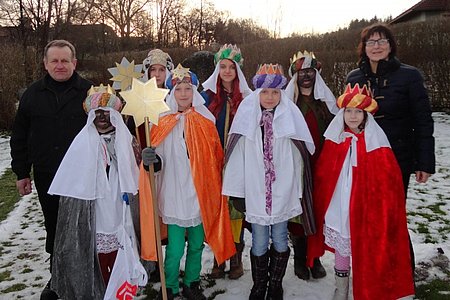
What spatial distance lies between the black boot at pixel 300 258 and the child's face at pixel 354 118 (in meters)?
1.27

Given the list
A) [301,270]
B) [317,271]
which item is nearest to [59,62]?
[301,270]

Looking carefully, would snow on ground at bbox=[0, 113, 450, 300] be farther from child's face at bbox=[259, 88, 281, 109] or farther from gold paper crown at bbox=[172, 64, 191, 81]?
gold paper crown at bbox=[172, 64, 191, 81]

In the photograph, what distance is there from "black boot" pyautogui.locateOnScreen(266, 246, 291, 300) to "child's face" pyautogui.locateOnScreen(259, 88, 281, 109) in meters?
A: 1.22

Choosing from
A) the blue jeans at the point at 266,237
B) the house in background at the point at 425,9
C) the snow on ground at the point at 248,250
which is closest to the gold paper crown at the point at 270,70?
the blue jeans at the point at 266,237

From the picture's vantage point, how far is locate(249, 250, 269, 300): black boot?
3.56 m

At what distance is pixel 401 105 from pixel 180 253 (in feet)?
7.33

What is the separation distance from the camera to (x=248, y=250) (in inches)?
190

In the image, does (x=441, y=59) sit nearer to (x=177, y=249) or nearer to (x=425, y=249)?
(x=425, y=249)

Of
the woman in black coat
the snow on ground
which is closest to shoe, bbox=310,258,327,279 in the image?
the snow on ground

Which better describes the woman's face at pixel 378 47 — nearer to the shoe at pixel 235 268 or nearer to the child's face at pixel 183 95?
the child's face at pixel 183 95

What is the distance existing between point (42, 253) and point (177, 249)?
240 centimetres

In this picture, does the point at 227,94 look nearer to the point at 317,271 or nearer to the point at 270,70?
the point at 270,70

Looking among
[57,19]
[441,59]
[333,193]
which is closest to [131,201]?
[333,193]

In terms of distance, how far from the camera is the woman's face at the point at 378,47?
3.53 metres
